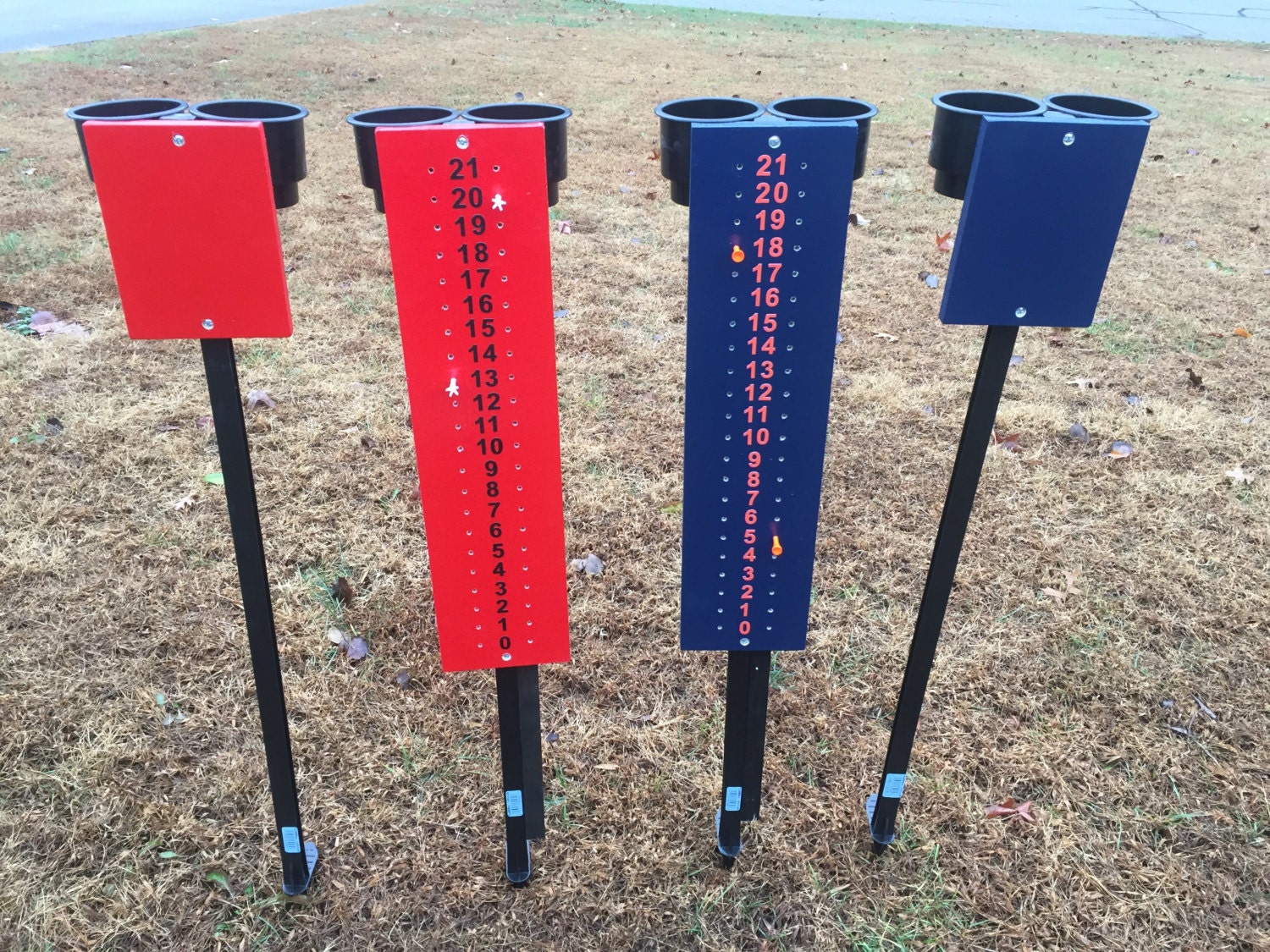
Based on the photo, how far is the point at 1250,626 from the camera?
2.71 meters

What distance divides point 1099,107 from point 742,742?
1.40m

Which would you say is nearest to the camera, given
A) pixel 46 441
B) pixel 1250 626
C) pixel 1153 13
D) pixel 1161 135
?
pixel 1250 626

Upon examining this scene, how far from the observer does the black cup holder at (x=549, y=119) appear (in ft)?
4.81

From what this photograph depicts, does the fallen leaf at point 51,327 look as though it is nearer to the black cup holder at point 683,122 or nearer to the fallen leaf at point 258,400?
the fallen leaf at point 258,400

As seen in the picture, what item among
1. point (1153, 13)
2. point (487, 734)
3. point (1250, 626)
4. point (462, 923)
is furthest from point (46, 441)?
point (1153, 13)

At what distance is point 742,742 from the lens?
6.30ft

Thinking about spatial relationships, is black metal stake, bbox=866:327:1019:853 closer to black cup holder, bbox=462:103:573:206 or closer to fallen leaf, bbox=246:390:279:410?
black cup holder, bbox=462:103:573:206

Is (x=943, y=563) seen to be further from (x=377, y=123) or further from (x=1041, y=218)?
(x=377, y=123)

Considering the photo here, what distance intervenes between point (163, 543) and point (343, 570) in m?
0.62

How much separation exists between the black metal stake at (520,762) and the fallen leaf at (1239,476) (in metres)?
2.89

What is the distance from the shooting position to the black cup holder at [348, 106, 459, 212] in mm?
1448

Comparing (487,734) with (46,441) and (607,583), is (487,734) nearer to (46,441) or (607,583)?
(607,583)

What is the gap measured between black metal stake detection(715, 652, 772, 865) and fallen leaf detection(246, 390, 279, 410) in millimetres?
2506

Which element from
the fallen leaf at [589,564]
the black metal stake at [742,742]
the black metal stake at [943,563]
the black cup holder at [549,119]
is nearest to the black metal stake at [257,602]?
the black cup holder at [549,119]
